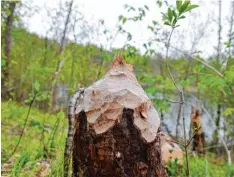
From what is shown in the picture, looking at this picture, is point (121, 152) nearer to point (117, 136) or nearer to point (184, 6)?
point (117, 136)

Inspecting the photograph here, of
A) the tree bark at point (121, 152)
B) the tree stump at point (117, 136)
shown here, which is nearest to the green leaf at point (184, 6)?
the tree stump at point (117, 136)

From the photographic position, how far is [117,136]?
1522mm

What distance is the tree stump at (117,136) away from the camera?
152cm

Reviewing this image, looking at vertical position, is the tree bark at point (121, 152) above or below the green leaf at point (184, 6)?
below

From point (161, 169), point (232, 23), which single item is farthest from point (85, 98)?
point (232, 23)

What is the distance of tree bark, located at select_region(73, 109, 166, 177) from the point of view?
152cm

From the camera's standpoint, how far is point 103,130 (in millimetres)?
1532

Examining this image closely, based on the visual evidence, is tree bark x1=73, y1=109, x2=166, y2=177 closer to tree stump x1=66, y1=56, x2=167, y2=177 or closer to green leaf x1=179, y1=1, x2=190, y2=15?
tree stump x1=66, y1=56, x2=167, y2=177

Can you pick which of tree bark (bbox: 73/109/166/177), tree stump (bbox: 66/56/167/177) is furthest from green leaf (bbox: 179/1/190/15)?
tree bark (bbox: 73/109/166/177)

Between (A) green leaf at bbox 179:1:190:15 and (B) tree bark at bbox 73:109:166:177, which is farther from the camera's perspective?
(A) green leaf at bbox 179:1:190:15

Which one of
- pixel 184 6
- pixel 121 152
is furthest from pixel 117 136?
pixel 184 6

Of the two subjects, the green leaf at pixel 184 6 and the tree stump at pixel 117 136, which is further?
the green leaf at pixel 184 6

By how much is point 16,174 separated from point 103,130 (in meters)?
1.07

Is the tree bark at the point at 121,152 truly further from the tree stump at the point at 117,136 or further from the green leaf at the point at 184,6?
the green leaf at the point at 184,6
